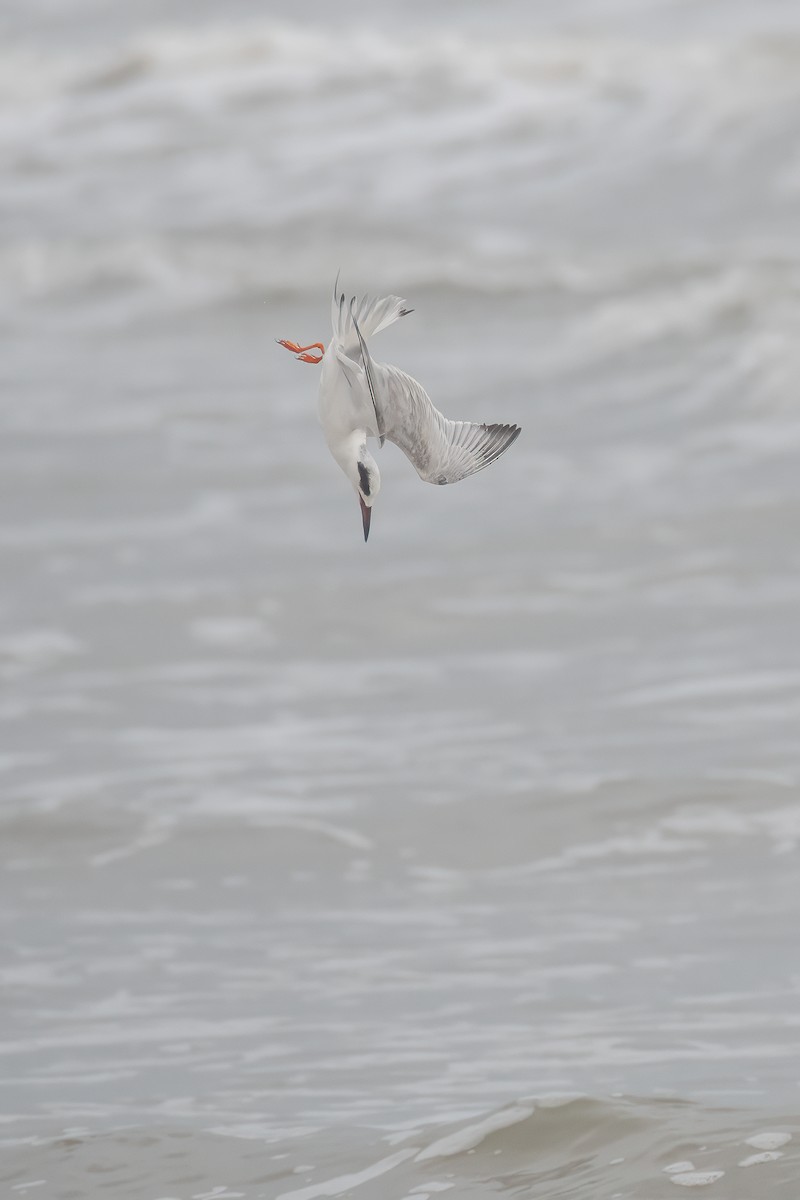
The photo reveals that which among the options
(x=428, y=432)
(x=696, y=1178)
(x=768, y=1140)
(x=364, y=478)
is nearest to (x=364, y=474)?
(x=364, y=478)

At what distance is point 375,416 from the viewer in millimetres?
3230

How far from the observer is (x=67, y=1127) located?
5.35 meters

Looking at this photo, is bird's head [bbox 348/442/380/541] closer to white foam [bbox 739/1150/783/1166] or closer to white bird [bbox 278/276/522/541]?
white bird [bbox 278/276/522/541]

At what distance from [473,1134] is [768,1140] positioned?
2.38ft

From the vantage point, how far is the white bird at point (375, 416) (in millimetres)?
3216

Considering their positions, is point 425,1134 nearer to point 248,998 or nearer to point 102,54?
point 248,998

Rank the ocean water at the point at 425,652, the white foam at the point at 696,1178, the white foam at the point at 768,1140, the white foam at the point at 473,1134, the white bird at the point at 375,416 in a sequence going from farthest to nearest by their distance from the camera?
the ocean water at the point at 425,652 < the white foam at the point at 473,1134 < the white foam at the point at 768,1140 < the white foam at the point at 696,1178 < the white bird at the point at 375,416

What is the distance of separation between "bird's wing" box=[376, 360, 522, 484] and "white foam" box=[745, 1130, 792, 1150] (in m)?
1.94

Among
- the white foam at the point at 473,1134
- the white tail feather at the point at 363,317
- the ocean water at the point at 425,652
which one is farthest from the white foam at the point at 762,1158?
the white tail feather at the point at 363,317

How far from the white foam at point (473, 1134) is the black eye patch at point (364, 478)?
7.00 ft

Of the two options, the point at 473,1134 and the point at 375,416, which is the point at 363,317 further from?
the point at 473,1134

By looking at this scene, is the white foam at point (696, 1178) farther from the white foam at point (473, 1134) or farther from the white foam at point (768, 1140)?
the white foam at point (473, 1134)

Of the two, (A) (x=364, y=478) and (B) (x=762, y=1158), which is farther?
(B) (x=762, y=1158)

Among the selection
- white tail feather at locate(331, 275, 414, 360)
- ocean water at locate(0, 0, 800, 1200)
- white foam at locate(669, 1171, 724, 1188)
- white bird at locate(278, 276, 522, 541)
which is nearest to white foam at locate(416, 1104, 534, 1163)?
ocean water at locate(0, 0, 800, 1200)
